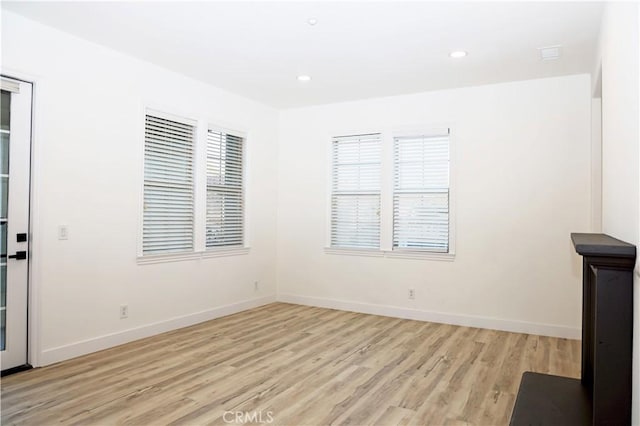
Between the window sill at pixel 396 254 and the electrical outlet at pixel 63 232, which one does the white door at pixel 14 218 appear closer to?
the electrical outlet at pixel 63 232

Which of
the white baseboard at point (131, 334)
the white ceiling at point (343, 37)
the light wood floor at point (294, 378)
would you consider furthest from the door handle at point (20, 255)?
the white ceiling at point (343, 37)

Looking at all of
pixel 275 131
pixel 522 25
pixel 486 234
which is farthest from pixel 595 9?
pixel 275 131

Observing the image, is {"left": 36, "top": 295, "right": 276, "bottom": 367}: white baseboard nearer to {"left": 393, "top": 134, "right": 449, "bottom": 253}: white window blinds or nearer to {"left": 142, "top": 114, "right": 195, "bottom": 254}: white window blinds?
{"left": 142, "top": 114, "right": 195, "bottom": 254}: white window blinds

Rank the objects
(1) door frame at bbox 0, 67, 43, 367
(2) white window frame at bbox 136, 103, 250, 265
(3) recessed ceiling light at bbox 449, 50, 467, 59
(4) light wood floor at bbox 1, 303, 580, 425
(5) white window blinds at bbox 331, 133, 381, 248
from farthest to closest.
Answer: (5) white window blinds at bbox 331, 133, 381, 248
(2) white window frame at bbox 136, 103, 250, 265
(3) recessed ceiling light at bbox 449, 50, 467, 59
(1) door frame at bbox 0, 67, 43, 367
(4) light wood floor at bbox 1, 303, 580, 425

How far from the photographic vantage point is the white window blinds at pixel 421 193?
5.08m

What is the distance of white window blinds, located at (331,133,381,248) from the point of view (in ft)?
18.1

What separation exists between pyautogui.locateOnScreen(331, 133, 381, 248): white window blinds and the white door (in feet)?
11.5

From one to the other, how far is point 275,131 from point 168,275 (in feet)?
8.67

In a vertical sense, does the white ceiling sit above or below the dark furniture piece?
above

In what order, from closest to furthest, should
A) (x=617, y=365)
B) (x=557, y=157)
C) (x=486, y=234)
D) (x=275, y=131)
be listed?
(x=617, y=365) → (x=557, y=157) → (x=486, y=234) → (x=275, y=131)

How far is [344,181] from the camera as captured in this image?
5766 mm

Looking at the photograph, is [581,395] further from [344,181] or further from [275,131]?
[275,131]

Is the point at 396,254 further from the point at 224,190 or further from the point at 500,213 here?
the point at 224,190

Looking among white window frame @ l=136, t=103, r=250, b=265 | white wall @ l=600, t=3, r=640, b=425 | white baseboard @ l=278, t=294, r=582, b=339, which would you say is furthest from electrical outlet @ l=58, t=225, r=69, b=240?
white wall @ l=600, t=3, r=640, b=425
